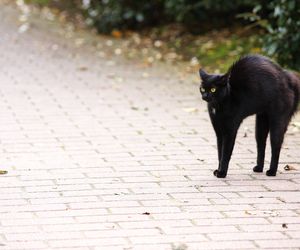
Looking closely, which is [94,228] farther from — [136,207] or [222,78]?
[222,78]

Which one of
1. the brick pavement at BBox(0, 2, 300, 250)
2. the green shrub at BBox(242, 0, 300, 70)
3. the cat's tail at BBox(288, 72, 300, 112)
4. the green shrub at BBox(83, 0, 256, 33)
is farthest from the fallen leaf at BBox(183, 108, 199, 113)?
the green shrub at BBox(83, 0, 256, 33)

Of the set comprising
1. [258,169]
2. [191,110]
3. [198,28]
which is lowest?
[198,28]

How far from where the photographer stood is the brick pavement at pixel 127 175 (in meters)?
5.44

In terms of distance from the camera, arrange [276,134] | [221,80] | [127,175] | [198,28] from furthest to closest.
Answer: [198,28]
[127,175]
[276,134]
[221,80]

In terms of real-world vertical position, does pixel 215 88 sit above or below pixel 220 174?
above

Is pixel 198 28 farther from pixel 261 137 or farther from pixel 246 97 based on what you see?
pixel 246 97

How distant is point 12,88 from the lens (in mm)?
11547

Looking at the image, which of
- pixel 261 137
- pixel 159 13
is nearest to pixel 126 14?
pixel 159 13

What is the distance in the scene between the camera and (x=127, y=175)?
7.06m

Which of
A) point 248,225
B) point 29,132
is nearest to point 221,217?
point 248,225

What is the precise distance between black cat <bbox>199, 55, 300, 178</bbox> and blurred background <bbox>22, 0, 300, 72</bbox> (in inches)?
148

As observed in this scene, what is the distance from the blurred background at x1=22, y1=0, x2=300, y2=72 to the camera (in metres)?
10.7

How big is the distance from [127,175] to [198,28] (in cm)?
857

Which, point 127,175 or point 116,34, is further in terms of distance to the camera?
point 116,34
